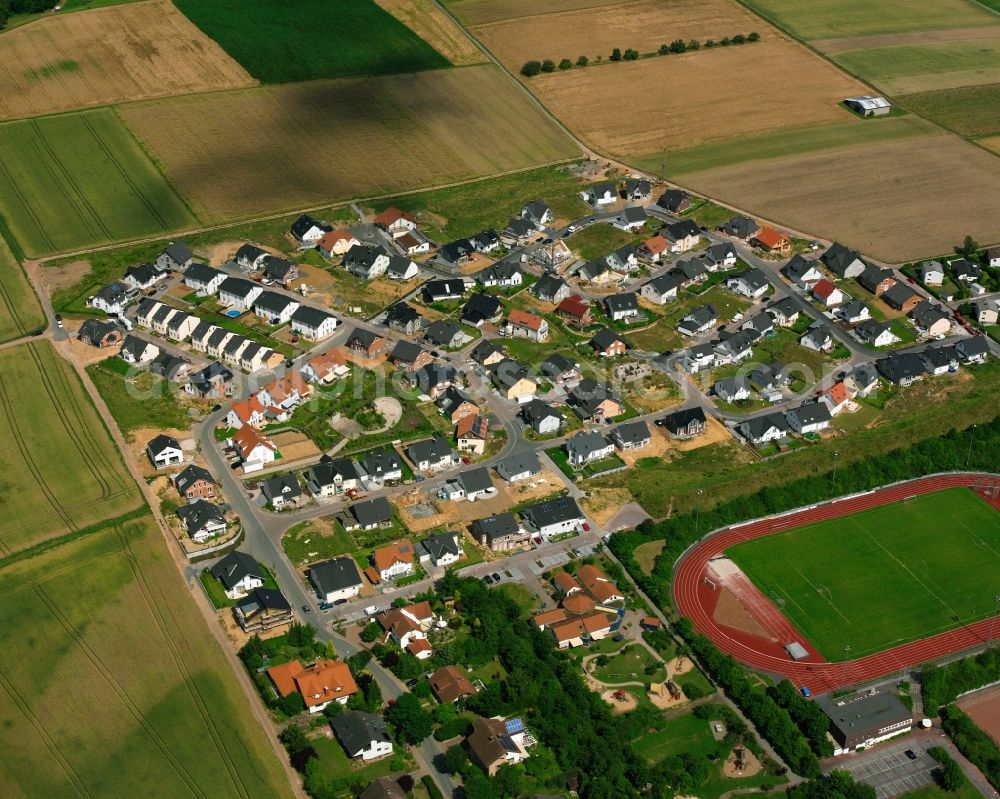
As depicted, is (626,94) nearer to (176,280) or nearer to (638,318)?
(638,318)

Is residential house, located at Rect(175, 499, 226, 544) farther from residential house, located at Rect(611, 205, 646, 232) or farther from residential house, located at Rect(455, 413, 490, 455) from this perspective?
residential house, located at Rect(611, 205, 646, 232)

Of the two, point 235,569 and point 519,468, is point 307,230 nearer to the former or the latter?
point 519,468

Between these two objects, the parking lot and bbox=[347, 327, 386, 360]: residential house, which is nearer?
the parking lot

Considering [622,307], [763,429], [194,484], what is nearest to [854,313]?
[622,307]

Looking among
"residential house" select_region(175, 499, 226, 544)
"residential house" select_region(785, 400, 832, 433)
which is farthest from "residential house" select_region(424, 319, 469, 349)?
"residential house" select_region(785, 400, 832, 433)

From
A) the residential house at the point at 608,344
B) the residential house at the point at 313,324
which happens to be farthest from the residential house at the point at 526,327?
the residential house at the point at 313,324

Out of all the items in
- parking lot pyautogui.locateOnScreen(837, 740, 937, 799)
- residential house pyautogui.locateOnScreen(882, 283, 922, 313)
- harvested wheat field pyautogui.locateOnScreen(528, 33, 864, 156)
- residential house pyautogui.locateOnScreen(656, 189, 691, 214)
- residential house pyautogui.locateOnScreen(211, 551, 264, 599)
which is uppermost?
harvested wheat field pyautogui.locateOnScreen(528, 33, 864, 156)
